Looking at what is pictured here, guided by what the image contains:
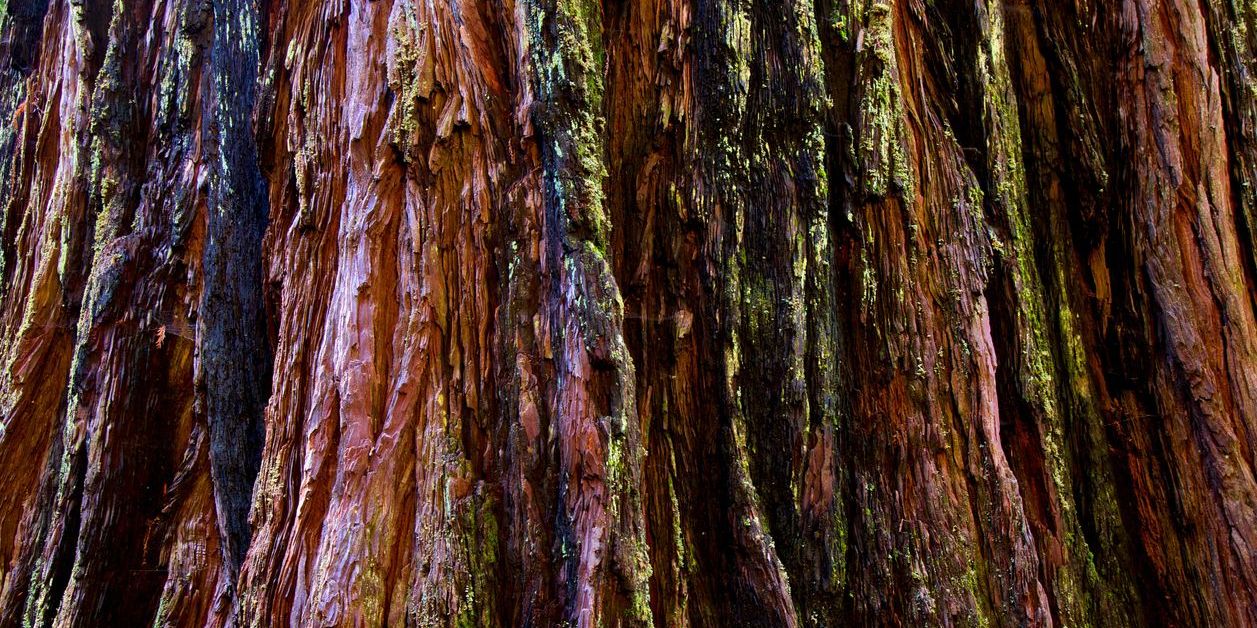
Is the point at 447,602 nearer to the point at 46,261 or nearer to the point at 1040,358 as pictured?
the point at 1040,358

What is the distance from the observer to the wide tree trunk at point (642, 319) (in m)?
2.07

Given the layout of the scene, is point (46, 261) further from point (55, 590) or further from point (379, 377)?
point (379, 377)

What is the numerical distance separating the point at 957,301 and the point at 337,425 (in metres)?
1.85

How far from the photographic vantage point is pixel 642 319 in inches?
94.1

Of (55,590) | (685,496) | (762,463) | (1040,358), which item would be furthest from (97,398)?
(1040,358)

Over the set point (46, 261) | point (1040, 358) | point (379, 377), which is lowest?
point (379, 377)

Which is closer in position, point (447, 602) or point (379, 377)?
point (447, 602)

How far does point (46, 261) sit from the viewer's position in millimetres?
2963

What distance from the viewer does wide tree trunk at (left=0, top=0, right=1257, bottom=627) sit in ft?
6.79

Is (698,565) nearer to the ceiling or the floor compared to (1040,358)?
nearer to the floor

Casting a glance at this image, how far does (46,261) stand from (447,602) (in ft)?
7.26

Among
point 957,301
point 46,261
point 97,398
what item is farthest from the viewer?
point 46,261

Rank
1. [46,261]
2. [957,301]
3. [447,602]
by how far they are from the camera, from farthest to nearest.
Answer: [46,261] → [957,301] → [447,602]

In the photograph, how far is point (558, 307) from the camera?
2.10 m
